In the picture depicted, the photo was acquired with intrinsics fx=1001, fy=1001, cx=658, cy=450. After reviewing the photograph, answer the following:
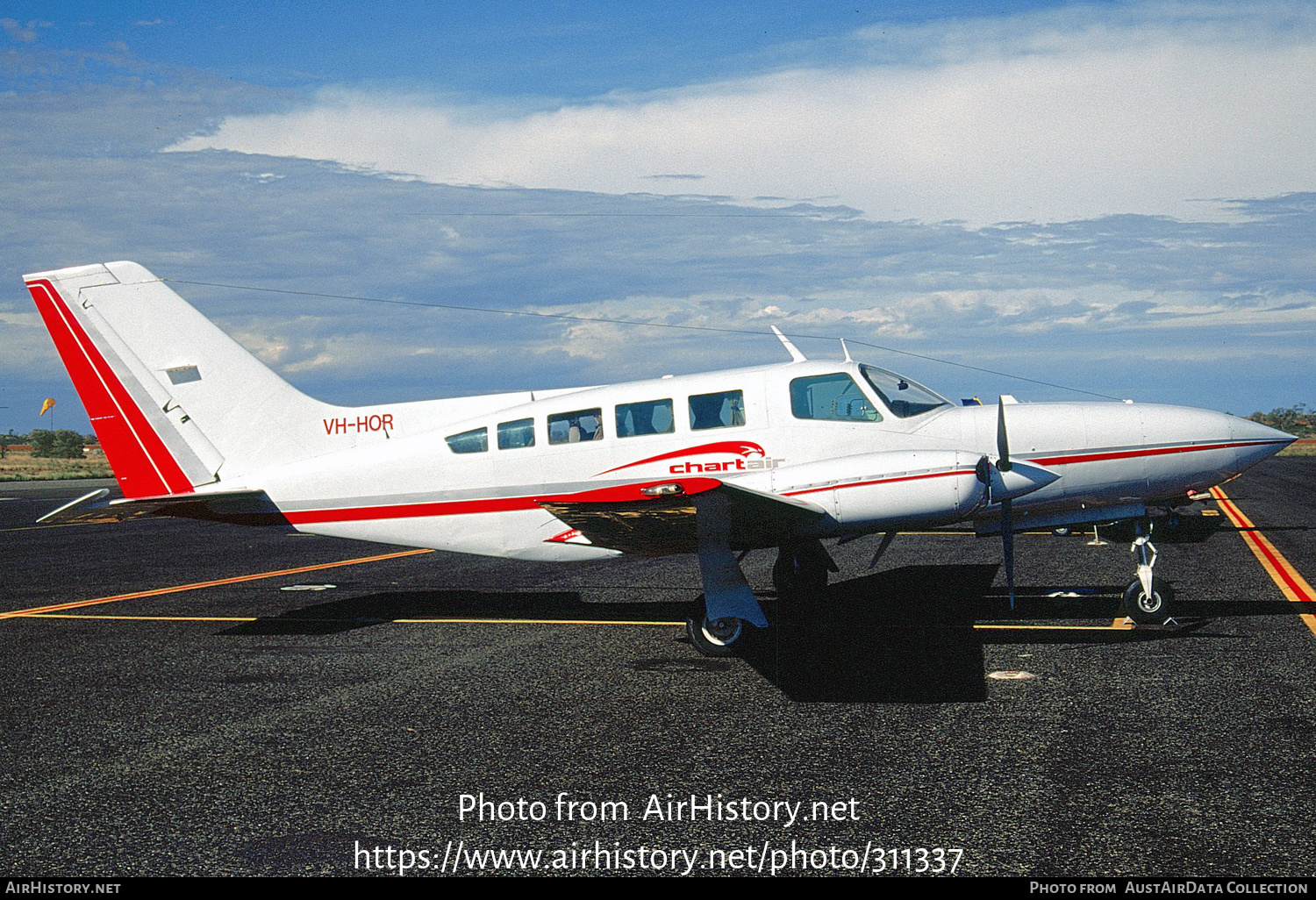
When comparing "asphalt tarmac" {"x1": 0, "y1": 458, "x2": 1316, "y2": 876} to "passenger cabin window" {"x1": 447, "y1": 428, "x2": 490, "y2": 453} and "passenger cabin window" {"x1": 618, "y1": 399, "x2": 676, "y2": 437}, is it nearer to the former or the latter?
"passenger cabin window" {"x1": 447, "y1": 428, "x2": 490, "y2": 453}

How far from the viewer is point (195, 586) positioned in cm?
1575

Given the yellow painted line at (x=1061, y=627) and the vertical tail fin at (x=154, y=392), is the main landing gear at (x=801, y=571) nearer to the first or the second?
the yellow painted line at (x=1061, y=627)

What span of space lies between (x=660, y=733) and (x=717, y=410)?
179 inches

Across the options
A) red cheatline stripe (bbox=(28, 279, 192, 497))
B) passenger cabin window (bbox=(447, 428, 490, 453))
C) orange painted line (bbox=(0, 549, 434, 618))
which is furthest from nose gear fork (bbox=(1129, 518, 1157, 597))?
red cheatline stripe (bbox=(28, 279, 192, 497))

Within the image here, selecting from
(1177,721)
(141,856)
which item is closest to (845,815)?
(1177,721)

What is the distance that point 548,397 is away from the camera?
12023mm

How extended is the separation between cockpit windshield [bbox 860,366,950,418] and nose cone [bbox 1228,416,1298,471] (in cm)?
293

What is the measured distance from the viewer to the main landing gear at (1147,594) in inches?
415

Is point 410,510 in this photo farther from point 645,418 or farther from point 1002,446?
point 1002,446

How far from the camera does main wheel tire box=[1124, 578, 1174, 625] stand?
10555mm

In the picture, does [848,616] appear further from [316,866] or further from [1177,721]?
[316,866]

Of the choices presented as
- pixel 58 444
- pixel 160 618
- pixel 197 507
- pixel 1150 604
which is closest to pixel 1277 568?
pixel 1150 604

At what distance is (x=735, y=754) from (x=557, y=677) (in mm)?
2671

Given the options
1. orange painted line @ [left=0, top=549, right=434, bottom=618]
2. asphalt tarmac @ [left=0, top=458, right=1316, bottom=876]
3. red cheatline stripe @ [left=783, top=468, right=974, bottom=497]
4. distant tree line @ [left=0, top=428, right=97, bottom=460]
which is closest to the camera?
asphalt tarmac @ [left=0, top=458, right=1316, bottom=876]
